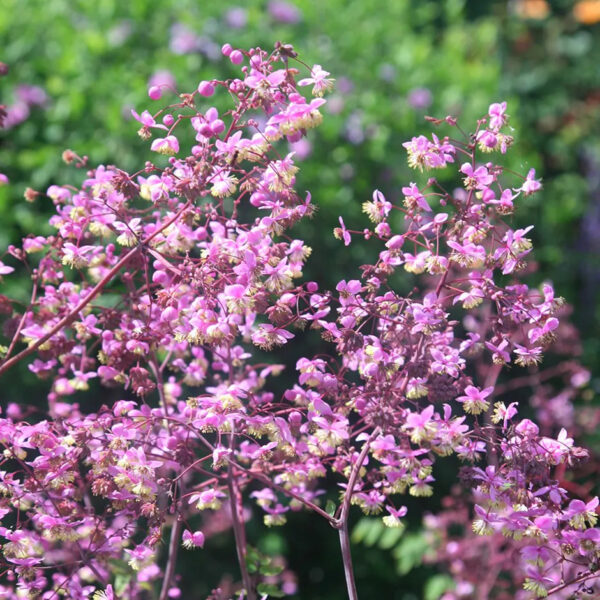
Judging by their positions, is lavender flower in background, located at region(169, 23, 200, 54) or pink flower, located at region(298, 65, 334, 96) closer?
pink flower, located at region(298, 65, 334, 96)

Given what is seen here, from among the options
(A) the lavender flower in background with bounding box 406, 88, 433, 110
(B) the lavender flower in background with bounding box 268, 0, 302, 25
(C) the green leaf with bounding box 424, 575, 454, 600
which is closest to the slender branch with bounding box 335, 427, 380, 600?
(C) the green leaf with bounding box 424, 575, 454, 600

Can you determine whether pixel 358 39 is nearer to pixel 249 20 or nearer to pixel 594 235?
pixel 249 20

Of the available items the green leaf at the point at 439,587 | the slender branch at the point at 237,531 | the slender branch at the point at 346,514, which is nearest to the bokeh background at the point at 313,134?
the green leaf at the point at 439,587

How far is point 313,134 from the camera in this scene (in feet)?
14.1

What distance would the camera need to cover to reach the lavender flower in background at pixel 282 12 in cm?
473

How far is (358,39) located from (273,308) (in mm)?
4095

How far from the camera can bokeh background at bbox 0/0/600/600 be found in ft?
12.2

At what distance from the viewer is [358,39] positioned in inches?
198

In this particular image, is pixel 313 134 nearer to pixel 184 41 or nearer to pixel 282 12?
pixel 184 41

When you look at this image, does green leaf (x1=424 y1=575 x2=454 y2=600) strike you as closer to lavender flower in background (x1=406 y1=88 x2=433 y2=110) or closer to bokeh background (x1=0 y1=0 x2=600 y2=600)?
bokeh background (x1=0 y1=0 x2=600 y2=600)

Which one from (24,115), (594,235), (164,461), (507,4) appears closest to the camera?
(164,461)

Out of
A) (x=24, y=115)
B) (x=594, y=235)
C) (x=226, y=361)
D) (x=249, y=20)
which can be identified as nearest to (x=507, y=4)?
(x=594, y=235)

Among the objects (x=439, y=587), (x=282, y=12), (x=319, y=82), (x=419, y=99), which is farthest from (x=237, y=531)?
(x=282, y=12)

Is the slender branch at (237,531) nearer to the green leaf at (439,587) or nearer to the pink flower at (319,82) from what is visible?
the pink flower at (319,82)
